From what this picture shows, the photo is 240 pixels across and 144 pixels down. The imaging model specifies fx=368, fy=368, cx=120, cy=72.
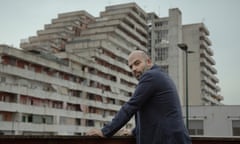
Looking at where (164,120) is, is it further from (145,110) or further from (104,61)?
(104,61)

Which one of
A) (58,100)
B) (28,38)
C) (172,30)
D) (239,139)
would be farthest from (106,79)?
(239,139)

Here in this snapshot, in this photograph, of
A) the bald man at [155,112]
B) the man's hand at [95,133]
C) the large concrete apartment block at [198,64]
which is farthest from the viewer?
the large concrete apartment block at [198,64]

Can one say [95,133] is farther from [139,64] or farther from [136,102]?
[139,64]

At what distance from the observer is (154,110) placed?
2691 millimetres

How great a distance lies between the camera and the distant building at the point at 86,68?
4291 cm

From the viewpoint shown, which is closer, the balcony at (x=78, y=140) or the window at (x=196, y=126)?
the balcony at (x=78, y=140)

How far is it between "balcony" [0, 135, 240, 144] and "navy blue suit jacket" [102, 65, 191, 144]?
248 mm

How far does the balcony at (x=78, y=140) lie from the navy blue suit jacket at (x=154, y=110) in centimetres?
25

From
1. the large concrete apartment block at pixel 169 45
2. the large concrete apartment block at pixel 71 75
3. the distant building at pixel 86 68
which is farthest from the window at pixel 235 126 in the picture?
the large concrete apartment block at pixel 169 45

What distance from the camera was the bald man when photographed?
2.60 m

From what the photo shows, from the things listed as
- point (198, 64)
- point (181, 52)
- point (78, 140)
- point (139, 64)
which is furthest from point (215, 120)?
point (198, 64)

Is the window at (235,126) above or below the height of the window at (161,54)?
below

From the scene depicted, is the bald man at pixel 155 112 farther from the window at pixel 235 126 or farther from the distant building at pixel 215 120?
the window at pixel 235 126

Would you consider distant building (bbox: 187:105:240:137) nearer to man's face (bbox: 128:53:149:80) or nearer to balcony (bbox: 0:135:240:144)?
balcony (bbox: 0:135:240:144)
